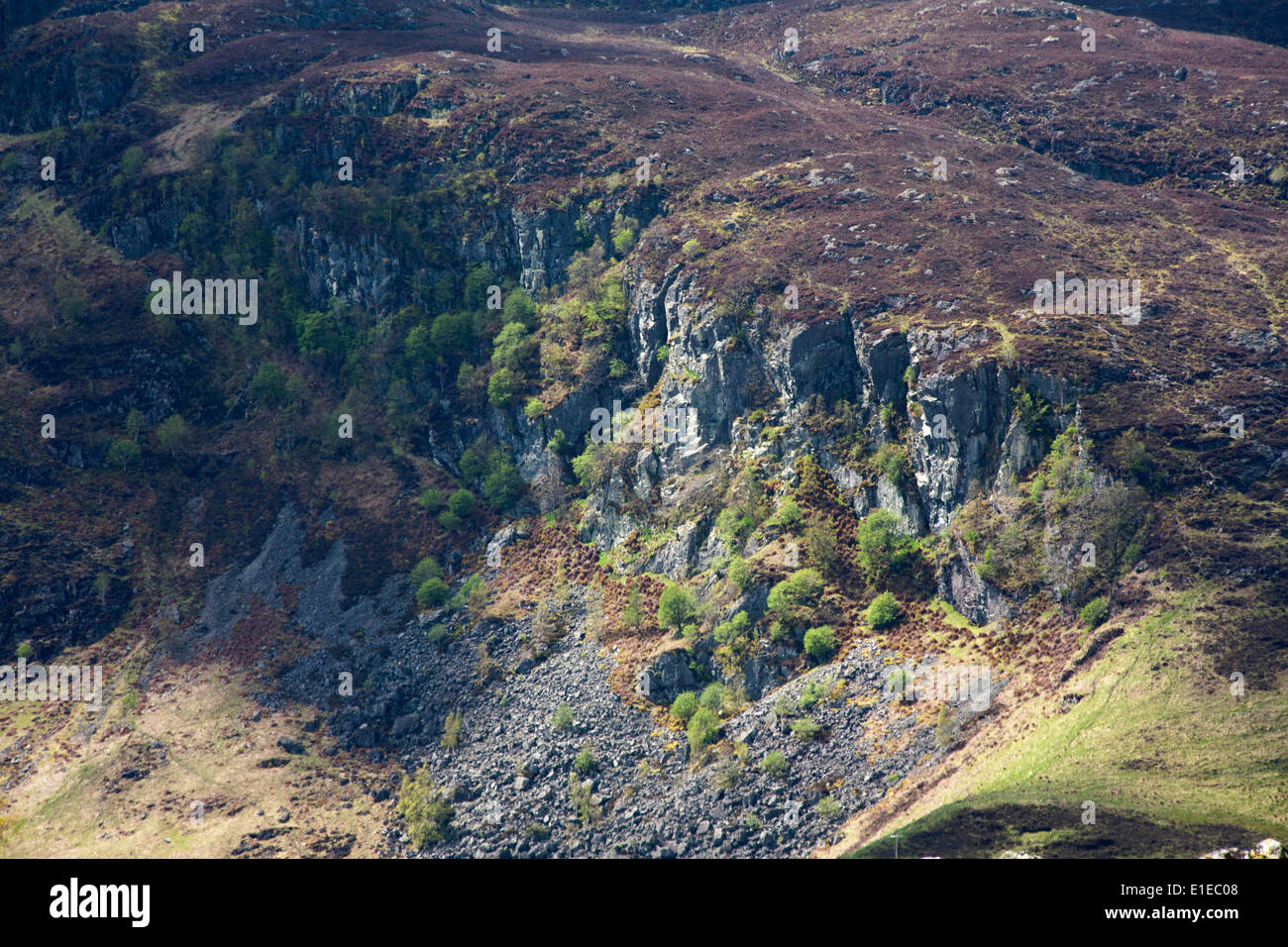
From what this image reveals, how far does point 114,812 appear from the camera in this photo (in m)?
62.6

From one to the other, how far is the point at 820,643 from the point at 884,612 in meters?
4.16

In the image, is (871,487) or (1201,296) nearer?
(871,487)

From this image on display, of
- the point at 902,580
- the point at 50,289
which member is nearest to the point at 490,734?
Result: the point at 902,580

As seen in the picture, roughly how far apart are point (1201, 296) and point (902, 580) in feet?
104

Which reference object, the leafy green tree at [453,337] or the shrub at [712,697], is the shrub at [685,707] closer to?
the shrub at [712,697]

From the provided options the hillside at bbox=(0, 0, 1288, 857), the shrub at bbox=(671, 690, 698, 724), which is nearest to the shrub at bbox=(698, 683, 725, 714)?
the hillside at bbox=(0, 0, 1288, 857)

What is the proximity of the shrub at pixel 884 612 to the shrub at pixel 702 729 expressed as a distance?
10.9 m

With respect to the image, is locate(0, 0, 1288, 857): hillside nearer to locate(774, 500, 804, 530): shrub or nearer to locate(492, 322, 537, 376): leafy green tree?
locate(774, 500, 804, 530): shrub

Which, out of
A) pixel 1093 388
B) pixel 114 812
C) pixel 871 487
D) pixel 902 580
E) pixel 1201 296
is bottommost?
pixel 114 812

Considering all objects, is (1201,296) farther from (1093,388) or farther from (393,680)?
(393,680)

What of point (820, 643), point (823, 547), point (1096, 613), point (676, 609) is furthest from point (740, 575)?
point (1096, 613)

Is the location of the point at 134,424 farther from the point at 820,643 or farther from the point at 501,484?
the point at 820,643

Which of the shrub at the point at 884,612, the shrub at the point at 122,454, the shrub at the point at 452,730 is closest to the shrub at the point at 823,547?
the shrub at the point at 884,612

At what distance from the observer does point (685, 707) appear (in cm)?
6153
